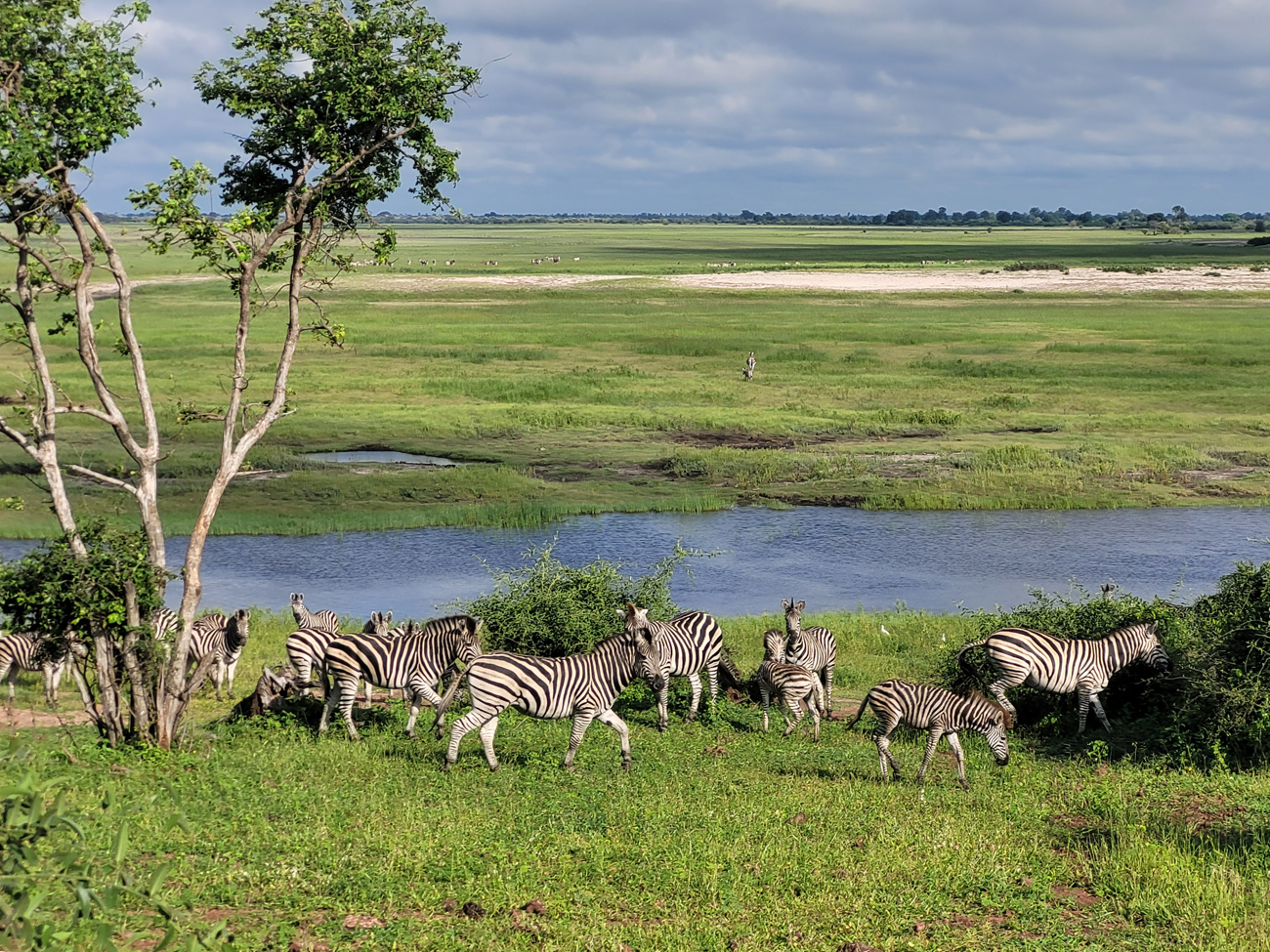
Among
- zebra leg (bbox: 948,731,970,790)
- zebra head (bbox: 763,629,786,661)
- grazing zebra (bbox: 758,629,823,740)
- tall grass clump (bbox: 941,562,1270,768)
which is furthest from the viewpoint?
zebra head (bbox: 763,629,786,661)

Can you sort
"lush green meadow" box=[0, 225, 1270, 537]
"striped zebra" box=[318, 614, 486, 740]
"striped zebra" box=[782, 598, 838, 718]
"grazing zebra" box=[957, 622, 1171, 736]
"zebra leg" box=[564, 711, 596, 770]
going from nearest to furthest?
"zebra leg" box=[564, 711, 596, 770] → "striped zebra" box=[318, 614, 486, 740] → "grazing zebra" box=[957, 622, 1171, 736] → "striped zebra" box=[782, 598, 838, 718] → "lush green meadow" box=[0, 225, 1270, 537]

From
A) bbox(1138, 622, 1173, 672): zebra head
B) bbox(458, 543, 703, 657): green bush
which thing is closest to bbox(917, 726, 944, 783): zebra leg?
bbox(1138, 622, 1173, 672): zebra head

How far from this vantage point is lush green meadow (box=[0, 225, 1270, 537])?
33656mm

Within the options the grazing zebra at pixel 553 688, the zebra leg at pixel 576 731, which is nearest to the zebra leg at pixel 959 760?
the grazing zebra at pixel 553 688

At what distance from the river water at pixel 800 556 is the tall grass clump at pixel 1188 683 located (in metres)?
8.32

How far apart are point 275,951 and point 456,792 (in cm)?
A: 366

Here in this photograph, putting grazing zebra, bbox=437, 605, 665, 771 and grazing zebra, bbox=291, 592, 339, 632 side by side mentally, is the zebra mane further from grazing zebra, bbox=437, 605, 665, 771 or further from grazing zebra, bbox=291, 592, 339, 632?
grazing zebra, bbox=291, 592, 339, 632

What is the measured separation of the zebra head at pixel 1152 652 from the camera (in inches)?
593

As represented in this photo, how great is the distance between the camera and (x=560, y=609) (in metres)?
17.3

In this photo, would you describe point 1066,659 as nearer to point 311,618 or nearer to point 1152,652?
point 1152,652

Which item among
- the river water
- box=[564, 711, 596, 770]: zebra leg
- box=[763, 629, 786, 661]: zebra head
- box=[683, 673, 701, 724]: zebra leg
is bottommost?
the river water

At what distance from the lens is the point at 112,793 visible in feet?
9.90

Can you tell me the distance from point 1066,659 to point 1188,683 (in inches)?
54.7

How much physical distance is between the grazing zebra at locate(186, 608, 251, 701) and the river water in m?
6.97
